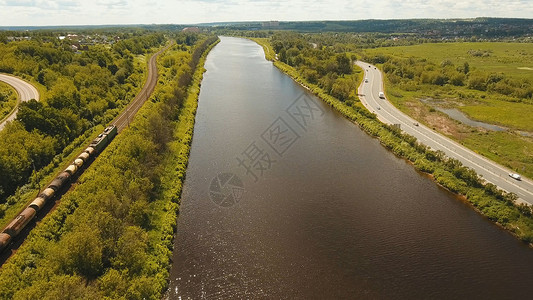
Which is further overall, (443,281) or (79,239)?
(443,281)

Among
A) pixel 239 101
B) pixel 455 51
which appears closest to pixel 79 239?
pixel 239 101

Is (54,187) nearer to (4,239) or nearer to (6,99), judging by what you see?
(4,239)

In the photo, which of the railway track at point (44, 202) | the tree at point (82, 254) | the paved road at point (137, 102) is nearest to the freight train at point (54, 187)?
the railway track at point (44, 202)

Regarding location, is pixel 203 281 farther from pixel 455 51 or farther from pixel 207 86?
pixel 455 51

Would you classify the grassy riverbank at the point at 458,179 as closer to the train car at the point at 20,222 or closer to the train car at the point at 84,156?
the train car at the point at 84,156

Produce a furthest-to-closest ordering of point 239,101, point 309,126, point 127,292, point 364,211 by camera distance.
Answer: point 239,101
point 309,126
point 364,211
point 127,292
